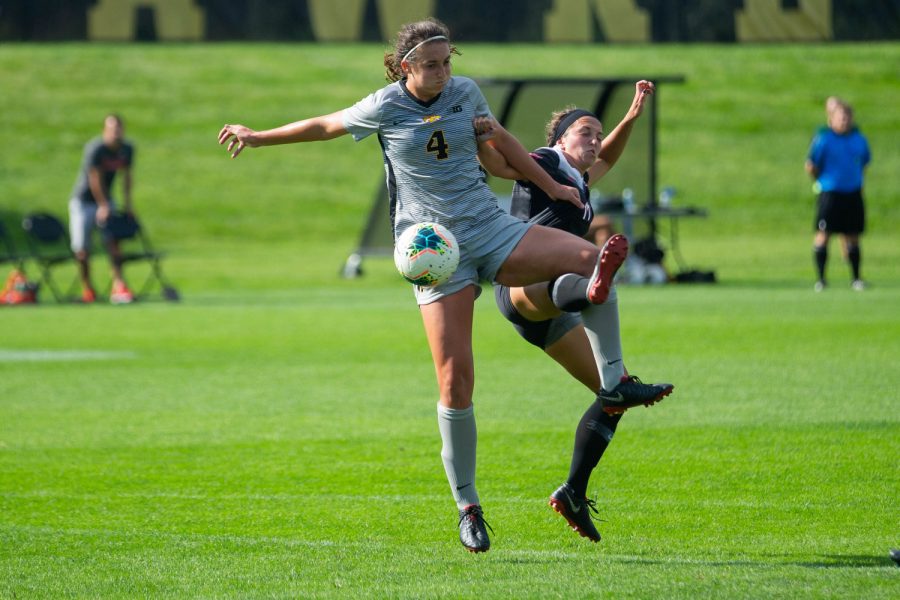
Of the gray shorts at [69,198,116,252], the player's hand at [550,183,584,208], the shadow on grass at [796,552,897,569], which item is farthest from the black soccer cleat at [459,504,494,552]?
the gray shorts at [69,198,116,252]

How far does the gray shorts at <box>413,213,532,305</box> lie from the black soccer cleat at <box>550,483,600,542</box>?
0.96 m

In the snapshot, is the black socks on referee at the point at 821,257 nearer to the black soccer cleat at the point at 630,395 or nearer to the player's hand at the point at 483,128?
the black soccer cleat at the point at 630,395

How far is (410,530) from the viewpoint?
252 inches

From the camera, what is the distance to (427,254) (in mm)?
5754

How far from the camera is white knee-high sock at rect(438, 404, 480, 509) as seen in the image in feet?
19.8

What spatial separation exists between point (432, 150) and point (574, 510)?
1.65m

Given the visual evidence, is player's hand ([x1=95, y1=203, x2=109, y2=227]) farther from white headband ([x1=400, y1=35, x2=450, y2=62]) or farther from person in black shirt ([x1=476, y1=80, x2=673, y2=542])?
white headband ([x1=400, y1=35, x2=450, y2=62])

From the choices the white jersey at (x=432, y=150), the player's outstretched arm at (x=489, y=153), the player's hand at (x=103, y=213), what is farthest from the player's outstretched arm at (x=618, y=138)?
the player's hand at (x=103, y=213)

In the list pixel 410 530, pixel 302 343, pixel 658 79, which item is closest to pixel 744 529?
pixel 410 530

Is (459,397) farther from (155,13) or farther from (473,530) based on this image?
(155,13)

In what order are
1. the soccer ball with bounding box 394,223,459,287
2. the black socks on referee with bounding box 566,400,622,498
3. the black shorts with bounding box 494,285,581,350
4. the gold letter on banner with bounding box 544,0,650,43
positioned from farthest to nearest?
the gold letter on banner with bounding box 544,0,650,43
the black shorts with bounding box 494,285,581,350
the black socks on referee with bounding box 566,400,622,498
the soccer ball with bounding box 394,223,459,287

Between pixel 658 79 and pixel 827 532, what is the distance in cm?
1559

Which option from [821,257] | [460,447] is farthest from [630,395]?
[821,257]

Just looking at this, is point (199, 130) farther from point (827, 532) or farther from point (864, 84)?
point (827, 532)
